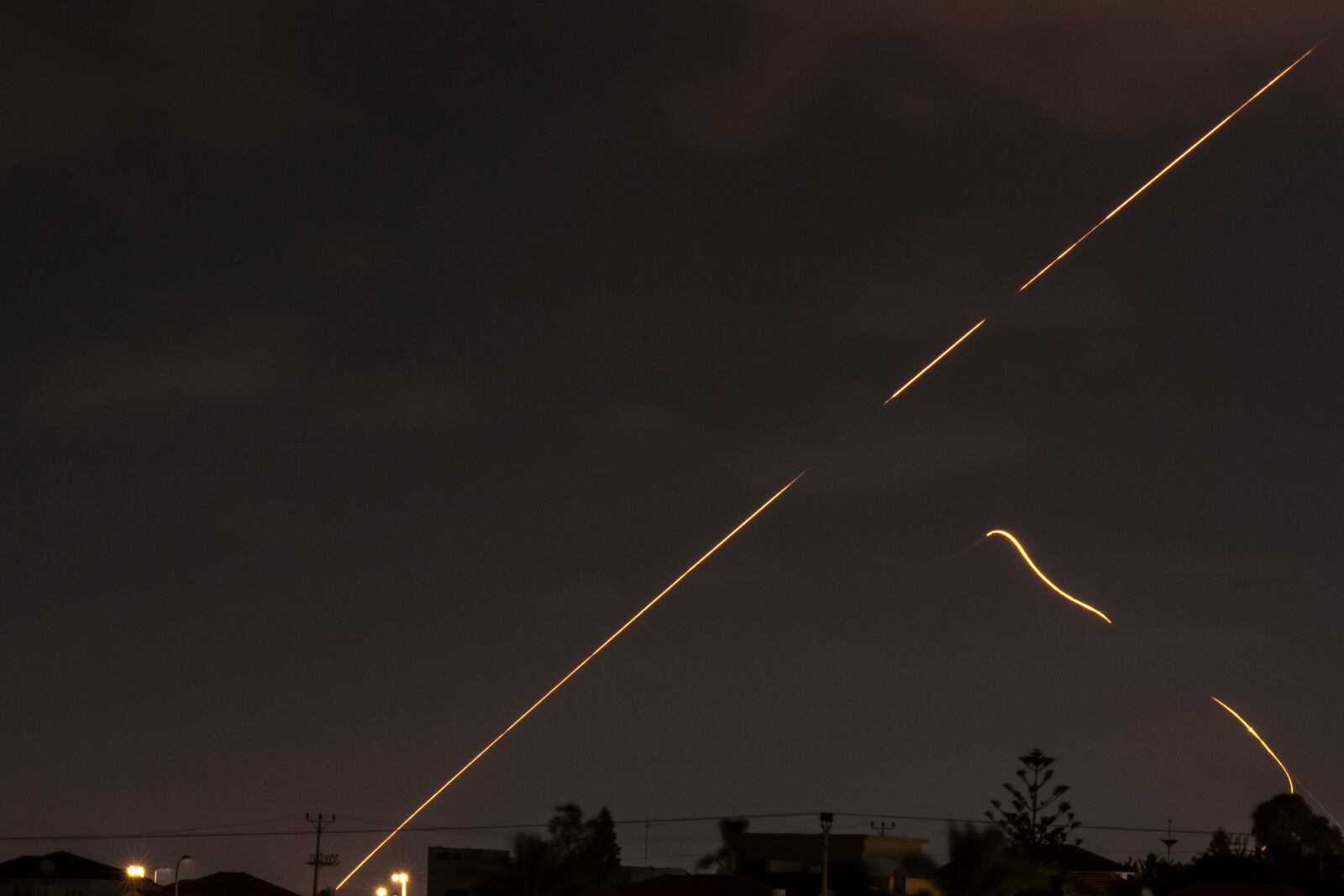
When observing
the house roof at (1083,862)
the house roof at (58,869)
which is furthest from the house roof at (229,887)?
the house roof at (1083,862)

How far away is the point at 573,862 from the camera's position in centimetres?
6606

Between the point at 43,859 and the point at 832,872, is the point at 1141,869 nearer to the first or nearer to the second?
the point at 832,872

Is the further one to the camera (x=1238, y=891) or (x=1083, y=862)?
(x=1083, y=862)

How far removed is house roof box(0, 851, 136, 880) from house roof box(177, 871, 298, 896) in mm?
5201

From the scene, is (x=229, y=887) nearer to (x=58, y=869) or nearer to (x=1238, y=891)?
(x=58, y=869)

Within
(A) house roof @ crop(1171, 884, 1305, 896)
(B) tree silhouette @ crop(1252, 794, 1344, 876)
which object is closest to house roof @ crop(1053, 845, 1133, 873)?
(B) tree silhouette @ crop(1252, 794, 1344, 876)

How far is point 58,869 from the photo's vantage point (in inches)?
3573

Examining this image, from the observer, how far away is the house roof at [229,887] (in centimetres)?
8338

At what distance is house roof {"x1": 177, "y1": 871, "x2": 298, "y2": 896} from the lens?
83.4 m

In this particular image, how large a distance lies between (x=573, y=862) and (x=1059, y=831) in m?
41.8

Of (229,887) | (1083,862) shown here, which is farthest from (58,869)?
(1083,862)

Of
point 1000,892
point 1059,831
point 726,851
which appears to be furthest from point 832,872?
point 1059,831

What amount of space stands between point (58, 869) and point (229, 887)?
12.0 meters

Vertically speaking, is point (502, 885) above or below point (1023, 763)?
below
